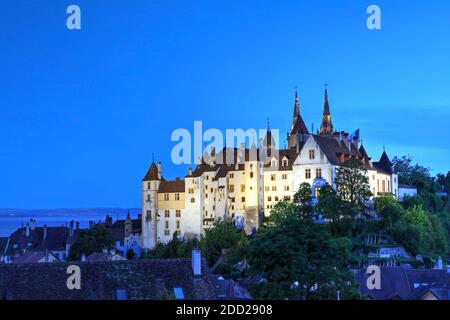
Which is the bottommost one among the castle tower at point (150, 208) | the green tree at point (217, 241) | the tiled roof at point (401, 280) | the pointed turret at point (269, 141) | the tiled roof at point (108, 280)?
the tiled roof at point (401, 280)

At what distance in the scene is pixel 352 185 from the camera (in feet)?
240

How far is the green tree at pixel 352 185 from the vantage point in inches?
2854

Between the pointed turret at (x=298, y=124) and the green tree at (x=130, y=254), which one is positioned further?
the pointed turret at (x=298, y=124)

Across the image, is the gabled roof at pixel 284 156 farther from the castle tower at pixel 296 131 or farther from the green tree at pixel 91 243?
the green tree at pixel 91 243

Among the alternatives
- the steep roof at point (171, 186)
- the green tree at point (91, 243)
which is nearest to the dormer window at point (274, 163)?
the steep roof at point (171, 186)

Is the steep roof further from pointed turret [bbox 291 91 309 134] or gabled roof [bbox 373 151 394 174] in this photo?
gabled roof [bbox 373 151 394 174]

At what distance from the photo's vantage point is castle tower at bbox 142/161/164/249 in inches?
3298

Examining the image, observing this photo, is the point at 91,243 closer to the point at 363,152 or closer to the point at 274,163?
the point at 274,163

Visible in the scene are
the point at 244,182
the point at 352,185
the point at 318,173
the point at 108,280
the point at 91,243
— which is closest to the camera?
the point at 108,280

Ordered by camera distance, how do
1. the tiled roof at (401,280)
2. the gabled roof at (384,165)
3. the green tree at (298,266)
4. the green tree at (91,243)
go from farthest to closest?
the gabled roof at (384,165) < the green tree at (91,243) < the tiled roof at (401,280) < the green tree at (298,266)

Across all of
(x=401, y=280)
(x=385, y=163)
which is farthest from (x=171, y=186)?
(x=401, y=280)

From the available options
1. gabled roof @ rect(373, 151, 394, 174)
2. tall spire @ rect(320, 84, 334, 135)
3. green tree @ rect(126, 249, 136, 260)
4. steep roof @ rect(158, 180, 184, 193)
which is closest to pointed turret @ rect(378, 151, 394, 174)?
gabled roof @ rect(373, 151, 394, 174)

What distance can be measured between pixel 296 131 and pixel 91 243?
24.8 m
